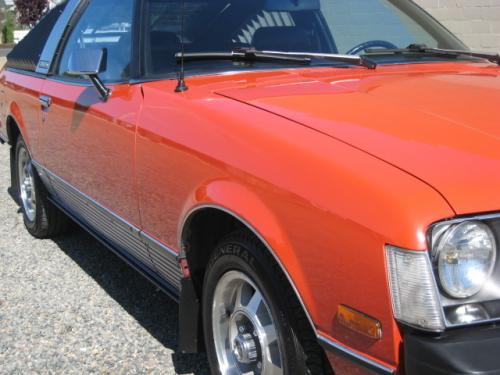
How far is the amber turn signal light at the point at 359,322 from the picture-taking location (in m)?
1.65

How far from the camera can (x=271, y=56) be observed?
2850mm

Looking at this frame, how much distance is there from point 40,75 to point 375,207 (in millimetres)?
3201

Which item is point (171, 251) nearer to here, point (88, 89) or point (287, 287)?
point (287, 287)

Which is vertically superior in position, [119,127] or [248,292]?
[119,127]

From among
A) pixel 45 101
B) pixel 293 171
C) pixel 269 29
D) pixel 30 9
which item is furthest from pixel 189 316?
pixel 30 9

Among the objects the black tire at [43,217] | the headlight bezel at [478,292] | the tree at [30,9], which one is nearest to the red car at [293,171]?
the headlight bezel at [478,292]

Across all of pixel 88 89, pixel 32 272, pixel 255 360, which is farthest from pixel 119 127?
pixel 32 272

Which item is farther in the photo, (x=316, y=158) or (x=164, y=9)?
(x=164, y=9)

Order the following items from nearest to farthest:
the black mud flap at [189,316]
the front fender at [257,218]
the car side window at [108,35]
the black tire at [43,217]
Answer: the front fender at [257,218] → the black mud flap at [189,316] → the car side window at [108,35] → the black tire at [43,217]

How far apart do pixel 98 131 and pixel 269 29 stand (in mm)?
970

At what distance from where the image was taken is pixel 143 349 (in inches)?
123

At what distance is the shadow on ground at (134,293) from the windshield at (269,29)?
1353mm

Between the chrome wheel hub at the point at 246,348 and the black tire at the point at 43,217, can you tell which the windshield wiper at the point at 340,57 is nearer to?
the chrome wheel hub at the point at 246,348

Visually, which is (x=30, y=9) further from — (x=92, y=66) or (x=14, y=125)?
(x=92, y=66)
